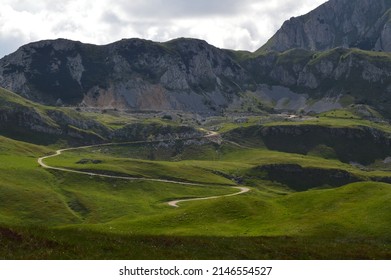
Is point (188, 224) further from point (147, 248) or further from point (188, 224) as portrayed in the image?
point (147, 248)

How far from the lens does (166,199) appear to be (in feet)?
625

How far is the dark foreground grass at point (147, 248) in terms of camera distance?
34.4 meters

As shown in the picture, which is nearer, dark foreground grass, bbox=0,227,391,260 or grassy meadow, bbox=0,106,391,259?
dark foreground grass, bbox=0,227,391,260

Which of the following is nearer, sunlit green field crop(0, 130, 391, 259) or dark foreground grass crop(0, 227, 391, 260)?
dark foreground grass crop(0, 227, 391, 260)

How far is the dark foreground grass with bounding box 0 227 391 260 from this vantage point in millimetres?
34438

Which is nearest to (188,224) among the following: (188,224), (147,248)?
(188,224)

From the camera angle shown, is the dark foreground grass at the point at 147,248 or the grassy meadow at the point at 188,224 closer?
the dark foreground grass at the point at 147,248

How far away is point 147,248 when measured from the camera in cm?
3909

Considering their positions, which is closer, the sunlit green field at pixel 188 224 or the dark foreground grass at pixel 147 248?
the dark foreground grass at pixel 147 248

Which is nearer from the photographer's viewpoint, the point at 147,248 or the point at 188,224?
the point at 147,248

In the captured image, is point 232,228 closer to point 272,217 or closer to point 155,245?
point 272,217
